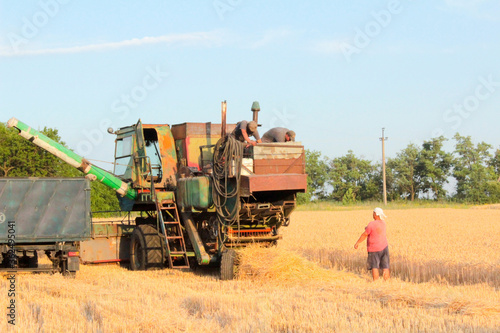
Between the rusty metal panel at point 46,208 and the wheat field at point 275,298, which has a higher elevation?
the rusty metal panel at point 46,208

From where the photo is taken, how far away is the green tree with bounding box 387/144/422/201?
6838 centimetres

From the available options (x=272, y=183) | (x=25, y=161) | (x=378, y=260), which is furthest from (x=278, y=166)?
(x=25, y=161)

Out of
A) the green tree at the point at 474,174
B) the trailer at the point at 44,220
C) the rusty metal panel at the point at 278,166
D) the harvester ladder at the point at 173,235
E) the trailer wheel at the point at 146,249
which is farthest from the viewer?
the green tree at the point at 474,174

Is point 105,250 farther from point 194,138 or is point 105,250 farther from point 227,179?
point 227,179

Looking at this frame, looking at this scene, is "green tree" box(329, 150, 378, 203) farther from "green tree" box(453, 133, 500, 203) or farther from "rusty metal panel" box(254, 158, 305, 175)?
"rusty metal panel" box(254, 158, 305, 175)

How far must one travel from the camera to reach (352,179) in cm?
7406

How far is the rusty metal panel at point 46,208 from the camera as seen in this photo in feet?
39.6

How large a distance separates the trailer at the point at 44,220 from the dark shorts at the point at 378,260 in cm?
530

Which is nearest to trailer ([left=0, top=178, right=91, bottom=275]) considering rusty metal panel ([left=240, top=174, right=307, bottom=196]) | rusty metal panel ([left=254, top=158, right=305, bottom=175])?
rusty metal panel ([left=240, top=174, right=307, bottom=196])

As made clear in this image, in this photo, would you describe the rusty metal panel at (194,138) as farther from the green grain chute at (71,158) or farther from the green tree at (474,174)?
the green tree at (474,174)

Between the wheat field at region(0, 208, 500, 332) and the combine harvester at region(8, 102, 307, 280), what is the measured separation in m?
0.55

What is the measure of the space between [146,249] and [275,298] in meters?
5.67

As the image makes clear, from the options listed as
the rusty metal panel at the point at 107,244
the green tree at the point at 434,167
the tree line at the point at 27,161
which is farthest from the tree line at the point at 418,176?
the rusty metal panel at the point at 107,244

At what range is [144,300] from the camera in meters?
9.16
